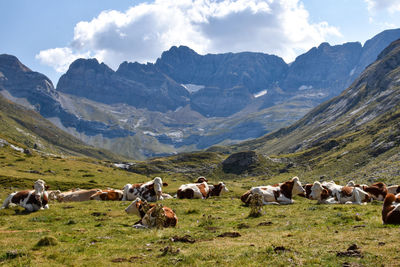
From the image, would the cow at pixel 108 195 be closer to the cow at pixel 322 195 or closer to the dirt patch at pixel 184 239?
the cow at pixel 322 195

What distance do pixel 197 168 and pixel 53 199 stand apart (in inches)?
5911

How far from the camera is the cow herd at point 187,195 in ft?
73.9

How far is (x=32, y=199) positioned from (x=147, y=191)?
12.0m

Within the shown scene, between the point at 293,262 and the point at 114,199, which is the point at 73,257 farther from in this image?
the point at 114,199

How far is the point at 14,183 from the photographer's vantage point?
62.5 meters

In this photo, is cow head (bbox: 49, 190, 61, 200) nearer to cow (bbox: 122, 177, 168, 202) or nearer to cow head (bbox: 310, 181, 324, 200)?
cow (bbox: 122, 177, 168, 202)

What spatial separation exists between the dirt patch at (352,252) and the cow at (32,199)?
25.4 metres

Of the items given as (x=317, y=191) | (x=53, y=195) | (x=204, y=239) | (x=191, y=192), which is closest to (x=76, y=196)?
(x=53, y=195)

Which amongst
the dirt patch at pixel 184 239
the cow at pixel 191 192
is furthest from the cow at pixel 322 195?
the dirt patch at pixel 184 239

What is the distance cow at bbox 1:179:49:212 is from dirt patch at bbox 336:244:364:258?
25.4 metres

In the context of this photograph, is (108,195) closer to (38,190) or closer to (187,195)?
(187,195)

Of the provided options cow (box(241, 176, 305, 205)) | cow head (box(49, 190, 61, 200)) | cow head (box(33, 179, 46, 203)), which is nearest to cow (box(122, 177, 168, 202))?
cow head (box(49, 190, 61, 200))

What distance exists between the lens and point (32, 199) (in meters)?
28.3

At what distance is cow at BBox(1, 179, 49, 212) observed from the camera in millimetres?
28188
